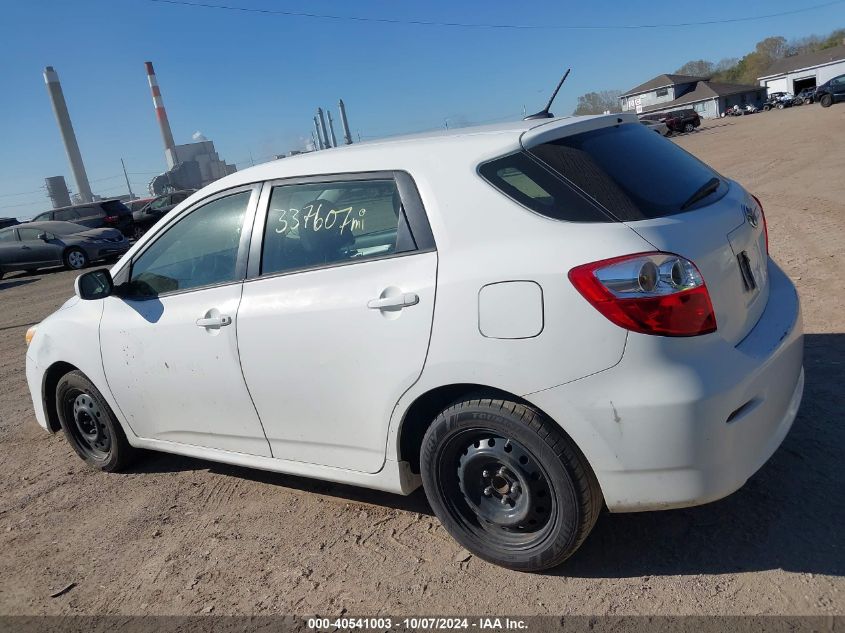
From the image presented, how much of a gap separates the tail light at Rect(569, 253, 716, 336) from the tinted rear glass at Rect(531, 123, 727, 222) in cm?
23

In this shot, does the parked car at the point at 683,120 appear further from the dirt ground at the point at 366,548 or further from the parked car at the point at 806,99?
the dirt ground at the point at 366,548

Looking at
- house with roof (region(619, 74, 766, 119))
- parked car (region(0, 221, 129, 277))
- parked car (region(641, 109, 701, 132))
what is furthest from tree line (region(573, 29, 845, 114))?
parked car (region(0, 221, 129, 277))

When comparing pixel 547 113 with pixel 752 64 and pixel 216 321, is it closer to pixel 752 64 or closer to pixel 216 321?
pixel 216 321

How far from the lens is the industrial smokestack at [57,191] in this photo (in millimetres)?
80250

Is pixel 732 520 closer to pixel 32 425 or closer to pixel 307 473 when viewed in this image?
pixel 307 473

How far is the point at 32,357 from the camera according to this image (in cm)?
469

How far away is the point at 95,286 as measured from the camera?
406 cm

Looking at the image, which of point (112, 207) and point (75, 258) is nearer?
point (75, 258)

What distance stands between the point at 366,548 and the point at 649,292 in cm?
178

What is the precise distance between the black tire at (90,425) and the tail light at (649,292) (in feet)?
10.4

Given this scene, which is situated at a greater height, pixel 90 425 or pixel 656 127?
pixel 656 127

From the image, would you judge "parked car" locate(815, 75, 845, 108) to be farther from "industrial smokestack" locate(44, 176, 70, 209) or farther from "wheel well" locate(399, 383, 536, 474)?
"industrial smokestack" locate(44, 176, 70, 209)

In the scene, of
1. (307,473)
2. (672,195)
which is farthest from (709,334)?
(307,473)

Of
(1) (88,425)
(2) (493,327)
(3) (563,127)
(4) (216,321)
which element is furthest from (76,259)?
(2) (493,327)
